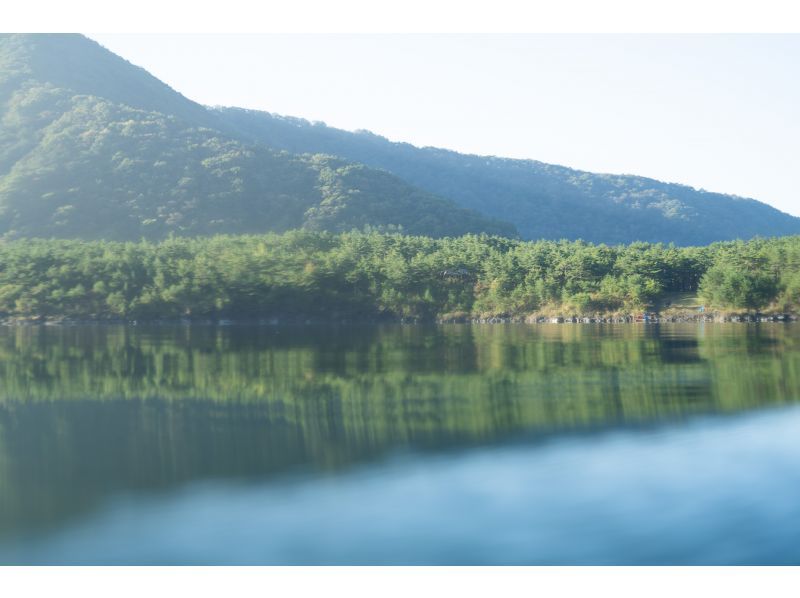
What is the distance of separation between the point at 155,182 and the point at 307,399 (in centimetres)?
8658

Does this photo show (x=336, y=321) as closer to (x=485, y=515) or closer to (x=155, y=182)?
(x=155, y=182)

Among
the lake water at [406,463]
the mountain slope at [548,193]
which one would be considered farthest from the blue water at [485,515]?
the mountain slope at [548,193]

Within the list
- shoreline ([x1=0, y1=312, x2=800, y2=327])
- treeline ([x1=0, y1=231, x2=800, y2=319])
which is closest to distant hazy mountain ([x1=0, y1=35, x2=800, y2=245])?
treeline ([x1=0, y1=231, x2=800, y2=319])

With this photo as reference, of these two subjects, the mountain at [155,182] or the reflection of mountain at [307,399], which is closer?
the reflection of mountain at [307,399]

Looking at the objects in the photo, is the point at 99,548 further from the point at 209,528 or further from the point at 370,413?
the point at 370,413

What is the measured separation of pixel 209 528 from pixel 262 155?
109836 millimetres

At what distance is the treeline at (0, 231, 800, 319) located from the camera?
64.4 m

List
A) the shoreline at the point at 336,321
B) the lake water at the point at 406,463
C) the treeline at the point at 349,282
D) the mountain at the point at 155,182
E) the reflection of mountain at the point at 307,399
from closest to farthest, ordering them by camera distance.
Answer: the lake water at the point at 406,463 → the reflection of mountain at the point at 307,399 → the shoreline at the point at 336,321 → the treeline at the point at 349,282 → the mountain at the point at 155,182

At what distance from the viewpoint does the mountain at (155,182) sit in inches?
3777

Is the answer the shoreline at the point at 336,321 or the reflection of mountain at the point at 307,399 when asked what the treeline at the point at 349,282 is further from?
the reflection of mountain at the point at 307,399

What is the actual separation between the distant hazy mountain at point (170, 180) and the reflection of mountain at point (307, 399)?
60110 millimetres

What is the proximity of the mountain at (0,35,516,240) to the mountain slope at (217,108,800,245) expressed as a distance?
3417 centimetres

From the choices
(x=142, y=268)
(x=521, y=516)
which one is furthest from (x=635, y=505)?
(x=142, y=268)

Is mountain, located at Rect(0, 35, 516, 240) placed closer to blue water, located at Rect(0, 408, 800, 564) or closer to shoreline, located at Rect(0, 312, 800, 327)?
shoreline, located at Rect(0, 312, 800, 327)
